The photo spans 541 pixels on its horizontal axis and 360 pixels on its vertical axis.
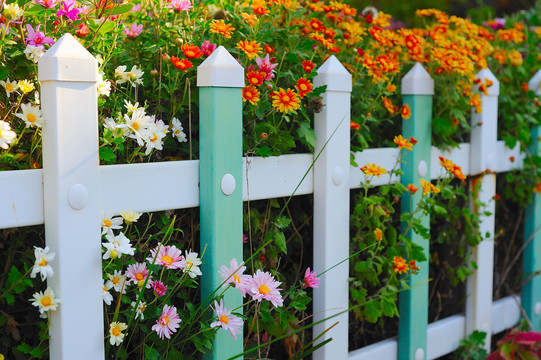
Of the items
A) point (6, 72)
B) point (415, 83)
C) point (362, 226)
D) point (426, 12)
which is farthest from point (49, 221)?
point (426, 12)

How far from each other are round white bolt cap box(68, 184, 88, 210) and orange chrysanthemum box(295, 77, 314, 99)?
67cm

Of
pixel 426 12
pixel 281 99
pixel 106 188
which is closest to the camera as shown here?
pixel 106 188

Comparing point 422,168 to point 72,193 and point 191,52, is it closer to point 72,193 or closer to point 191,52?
point 191,52

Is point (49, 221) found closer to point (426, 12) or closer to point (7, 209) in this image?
point (7, 209)

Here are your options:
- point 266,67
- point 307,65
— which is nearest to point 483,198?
point 307,65

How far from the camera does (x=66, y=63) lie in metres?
1.31

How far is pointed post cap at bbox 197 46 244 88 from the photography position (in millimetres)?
1560

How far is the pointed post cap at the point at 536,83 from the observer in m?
2.78

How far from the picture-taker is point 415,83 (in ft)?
7.15

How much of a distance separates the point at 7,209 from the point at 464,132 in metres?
1.87

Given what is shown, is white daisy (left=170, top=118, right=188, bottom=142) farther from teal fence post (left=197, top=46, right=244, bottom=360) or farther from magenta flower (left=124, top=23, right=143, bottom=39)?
magenta flower (left=124, top=23, right=143, bottom=39)

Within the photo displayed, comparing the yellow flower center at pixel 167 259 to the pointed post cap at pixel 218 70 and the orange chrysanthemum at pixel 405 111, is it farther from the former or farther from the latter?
the orange chrysanthemum at pixel 405 111

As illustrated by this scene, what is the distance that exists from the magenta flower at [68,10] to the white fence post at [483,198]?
1.60m

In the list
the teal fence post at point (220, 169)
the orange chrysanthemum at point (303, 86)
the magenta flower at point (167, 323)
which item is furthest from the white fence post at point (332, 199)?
the magenta flower at point (167, 323)
